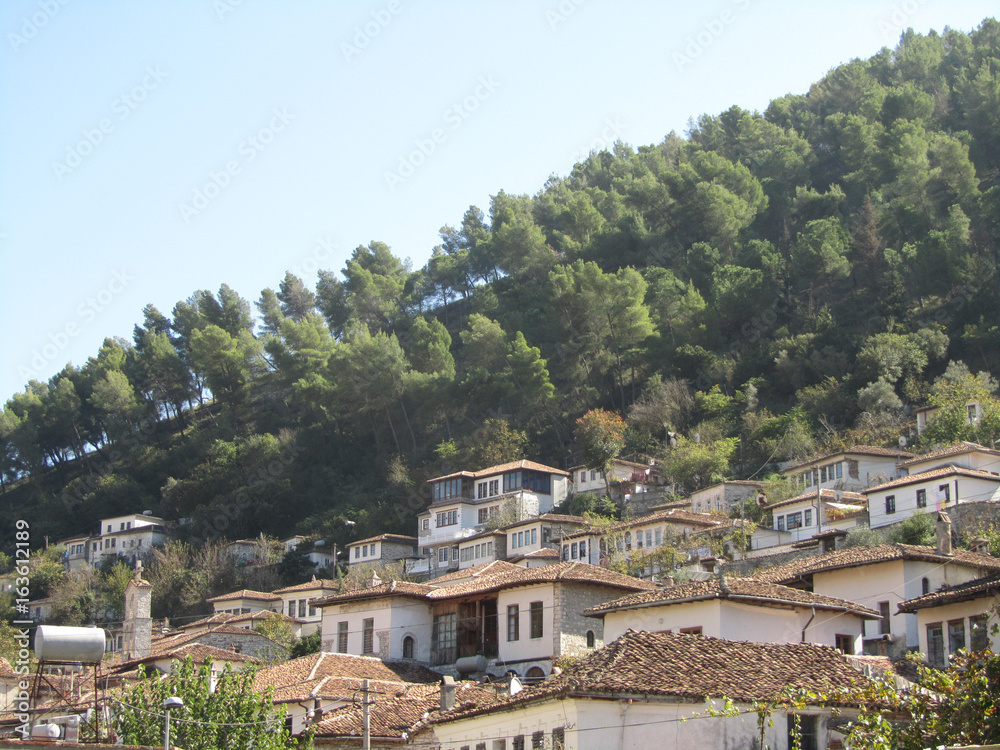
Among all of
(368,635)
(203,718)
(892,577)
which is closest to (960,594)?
(892,577)

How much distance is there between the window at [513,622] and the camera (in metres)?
30.4

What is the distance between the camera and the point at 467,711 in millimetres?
19266

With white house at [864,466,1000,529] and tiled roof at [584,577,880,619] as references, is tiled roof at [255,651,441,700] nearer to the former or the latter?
tiled roof at [584,577,880,619]

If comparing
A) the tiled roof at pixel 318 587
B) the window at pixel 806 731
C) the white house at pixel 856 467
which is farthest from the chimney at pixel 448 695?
the tiled roof at pixel 318 587

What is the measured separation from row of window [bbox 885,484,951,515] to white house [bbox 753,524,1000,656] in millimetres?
11154

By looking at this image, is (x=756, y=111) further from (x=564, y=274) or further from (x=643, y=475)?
(x=643, y=475)

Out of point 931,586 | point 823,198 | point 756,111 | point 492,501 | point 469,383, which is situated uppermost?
point 756,111

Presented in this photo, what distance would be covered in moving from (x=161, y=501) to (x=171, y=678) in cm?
6026

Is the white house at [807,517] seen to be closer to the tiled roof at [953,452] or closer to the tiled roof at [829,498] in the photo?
the tiled roof at [829,498]

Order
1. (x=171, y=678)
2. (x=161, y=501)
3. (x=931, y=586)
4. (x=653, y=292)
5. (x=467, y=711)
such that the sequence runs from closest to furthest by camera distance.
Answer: (x=467, y=711) < (x=171, y=678) < (x=931, y=586) < (x=653, y=292) < (x=161, y=501)

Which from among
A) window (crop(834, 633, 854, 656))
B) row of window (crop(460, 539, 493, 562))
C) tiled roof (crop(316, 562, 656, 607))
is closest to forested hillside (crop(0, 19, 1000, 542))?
row of window (crop(460, 539, 493, 562))

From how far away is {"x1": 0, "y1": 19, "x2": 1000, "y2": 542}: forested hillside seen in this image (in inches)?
2426

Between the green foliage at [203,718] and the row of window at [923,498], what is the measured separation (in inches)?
1027

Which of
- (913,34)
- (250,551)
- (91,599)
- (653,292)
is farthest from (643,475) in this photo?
(913,34)
